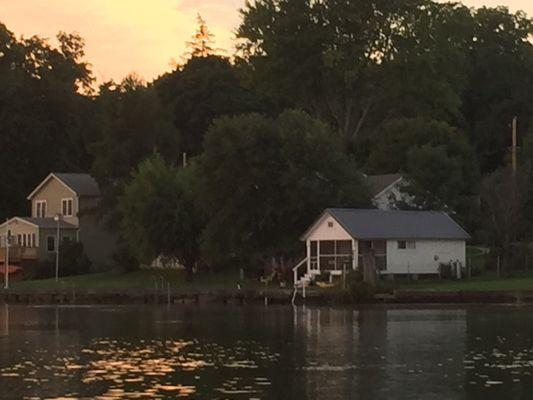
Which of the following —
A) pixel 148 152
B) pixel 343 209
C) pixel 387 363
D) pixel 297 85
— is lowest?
pixel 387 363

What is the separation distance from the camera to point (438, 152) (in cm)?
9375

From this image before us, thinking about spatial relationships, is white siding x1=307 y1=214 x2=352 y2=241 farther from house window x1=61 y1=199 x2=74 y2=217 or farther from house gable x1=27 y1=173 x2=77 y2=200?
house window x1=61 y1=199 x2=74 y2=217

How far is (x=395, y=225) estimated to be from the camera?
80562 millimetres

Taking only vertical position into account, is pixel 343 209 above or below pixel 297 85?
below

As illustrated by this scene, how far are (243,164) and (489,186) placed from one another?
1646cm

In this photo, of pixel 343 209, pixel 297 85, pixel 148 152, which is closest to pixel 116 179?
pixel 148 152

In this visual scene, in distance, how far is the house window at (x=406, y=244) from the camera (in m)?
79.6

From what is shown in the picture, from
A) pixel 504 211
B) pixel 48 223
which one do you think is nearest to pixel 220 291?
pixel 504 211

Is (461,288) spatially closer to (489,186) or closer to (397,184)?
(489,186)

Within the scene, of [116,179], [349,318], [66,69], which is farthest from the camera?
[66,69]

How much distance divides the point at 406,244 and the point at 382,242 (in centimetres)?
154

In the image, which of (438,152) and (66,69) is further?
(66,69)

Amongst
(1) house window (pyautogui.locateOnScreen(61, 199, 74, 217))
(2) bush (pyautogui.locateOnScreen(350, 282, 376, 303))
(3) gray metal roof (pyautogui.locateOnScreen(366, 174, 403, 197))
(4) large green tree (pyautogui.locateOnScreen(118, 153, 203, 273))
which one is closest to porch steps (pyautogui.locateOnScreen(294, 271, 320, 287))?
(2) bush (pyautogui.locateOnScreen(350, 282, 376, 303))

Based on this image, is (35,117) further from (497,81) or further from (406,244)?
(406,244)
